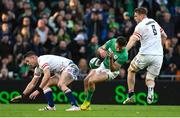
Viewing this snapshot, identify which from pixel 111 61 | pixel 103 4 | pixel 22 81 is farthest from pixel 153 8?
pixel 111 61

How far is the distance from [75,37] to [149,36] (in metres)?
6.52

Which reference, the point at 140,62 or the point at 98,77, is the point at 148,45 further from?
the point at 98,77

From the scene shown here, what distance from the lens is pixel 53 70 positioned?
1838cm

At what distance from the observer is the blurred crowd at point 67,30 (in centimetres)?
2366

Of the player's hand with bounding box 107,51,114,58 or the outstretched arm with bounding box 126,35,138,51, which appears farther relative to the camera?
the player's hand with bounding box 107,51,114,58

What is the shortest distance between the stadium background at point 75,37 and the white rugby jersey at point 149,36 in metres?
4.55

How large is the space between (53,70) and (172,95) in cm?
580

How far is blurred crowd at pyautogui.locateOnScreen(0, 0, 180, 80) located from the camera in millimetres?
23656

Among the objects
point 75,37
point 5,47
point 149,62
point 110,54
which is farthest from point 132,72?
point 5,47

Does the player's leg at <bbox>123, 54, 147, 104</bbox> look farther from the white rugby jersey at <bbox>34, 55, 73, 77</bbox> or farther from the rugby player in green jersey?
the white rugby jersey at <bbox>34, 55, 73, 77</bbox>

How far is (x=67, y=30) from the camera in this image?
81.3 ft

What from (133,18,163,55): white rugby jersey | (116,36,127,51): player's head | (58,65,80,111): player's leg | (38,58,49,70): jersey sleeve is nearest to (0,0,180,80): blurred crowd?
(58,65,80,111): player's leg

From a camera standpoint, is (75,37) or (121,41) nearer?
(121,41)

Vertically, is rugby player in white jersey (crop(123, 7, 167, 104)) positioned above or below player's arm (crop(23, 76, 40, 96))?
above
